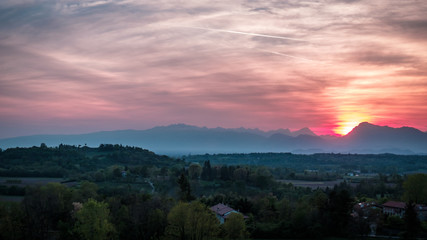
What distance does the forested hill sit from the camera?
9194cm

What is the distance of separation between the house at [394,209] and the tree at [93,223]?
39569mm

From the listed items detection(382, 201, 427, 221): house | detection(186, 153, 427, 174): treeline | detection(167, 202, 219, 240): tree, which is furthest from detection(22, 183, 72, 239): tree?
detection(186, 153, 427, 174): treeline

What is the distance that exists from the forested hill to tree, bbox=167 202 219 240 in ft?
211

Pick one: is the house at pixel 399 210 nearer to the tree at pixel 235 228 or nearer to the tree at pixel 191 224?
the tree at pixel 235 228

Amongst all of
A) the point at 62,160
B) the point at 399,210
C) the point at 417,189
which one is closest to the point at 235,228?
the point at 399,210

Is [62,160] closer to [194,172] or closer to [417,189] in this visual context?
[194,172]

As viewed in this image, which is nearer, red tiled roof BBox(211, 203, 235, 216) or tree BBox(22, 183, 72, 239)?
tree BBox(22, 183, 72, 239)

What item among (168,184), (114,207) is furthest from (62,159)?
(114,207)

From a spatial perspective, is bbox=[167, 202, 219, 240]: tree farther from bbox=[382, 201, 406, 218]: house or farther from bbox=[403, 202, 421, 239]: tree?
bbox=[382, 201, 406, 218]: house

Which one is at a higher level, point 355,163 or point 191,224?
point 355,163

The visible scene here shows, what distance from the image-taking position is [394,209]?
53875 mm

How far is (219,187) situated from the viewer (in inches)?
3391

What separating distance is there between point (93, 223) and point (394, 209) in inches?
1689

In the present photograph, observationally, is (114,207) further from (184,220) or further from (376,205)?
(376,205)
